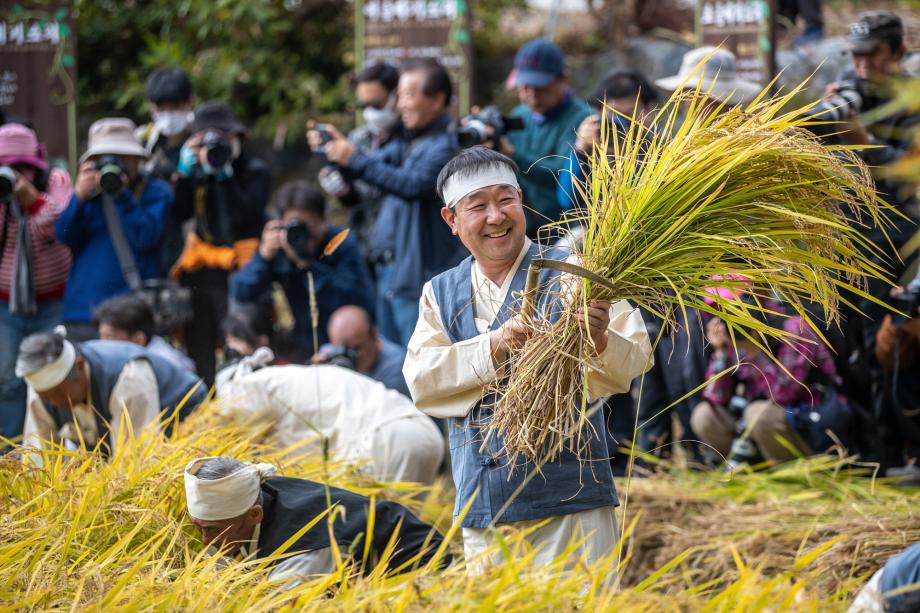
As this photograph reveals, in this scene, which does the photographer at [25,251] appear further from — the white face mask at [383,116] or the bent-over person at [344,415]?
the white face mask at [383,116]

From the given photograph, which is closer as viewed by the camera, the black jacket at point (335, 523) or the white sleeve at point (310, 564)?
the white sleeve at point (310, 564)

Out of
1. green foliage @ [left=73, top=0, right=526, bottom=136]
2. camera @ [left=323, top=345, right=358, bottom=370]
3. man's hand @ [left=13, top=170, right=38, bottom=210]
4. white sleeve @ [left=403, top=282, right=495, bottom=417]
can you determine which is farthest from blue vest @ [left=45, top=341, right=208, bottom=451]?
green foliage @ [left=73, top=0, right=526, bottom=136]

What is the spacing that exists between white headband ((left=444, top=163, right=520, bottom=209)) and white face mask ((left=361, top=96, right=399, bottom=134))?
294cm

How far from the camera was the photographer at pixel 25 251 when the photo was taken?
5.63 m

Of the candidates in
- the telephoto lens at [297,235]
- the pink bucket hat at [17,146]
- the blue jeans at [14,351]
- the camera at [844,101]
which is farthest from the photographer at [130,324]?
the camera at [844,101]

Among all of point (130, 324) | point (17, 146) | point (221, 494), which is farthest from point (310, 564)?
point (17, 146)

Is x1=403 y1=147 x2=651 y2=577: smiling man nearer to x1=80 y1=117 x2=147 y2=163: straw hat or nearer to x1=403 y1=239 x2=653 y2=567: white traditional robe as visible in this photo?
x1=403 y1=239 x2=653 y2=567: white traditional robe

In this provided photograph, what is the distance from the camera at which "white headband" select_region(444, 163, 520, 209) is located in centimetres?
316

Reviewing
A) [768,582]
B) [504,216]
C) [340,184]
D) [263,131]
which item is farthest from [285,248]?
[263,131]

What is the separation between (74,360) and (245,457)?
37.8 inches

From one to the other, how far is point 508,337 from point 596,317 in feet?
0.77

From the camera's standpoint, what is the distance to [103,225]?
585 cm

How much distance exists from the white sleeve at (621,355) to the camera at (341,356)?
7.76 feet

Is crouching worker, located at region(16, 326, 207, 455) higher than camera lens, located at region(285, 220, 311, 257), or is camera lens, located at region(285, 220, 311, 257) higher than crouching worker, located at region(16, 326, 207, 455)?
camera lens, located at region(285, 220, 311, 257)
